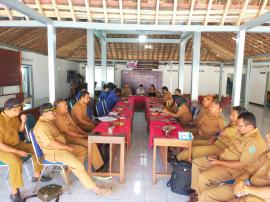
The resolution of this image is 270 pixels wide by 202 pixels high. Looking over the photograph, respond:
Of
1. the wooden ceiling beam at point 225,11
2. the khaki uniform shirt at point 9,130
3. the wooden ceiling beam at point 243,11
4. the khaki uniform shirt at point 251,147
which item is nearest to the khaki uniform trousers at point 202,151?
the khaki uniform shirt at point 251,147

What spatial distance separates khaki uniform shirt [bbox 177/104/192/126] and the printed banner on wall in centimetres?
1037

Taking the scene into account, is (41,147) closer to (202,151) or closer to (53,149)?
(53,149)

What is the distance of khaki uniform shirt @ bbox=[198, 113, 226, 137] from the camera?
4.28 meters

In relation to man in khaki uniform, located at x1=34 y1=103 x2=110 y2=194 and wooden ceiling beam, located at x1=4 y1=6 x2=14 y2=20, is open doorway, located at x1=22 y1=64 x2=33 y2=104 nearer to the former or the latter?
wooden ceiling beam, located at x1=4 y1=6 x2=14 y2=20

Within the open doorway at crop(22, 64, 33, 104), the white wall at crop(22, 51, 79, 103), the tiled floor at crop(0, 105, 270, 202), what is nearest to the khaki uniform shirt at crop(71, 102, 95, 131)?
the tiled floor at crop(0, 105, 270, 202)

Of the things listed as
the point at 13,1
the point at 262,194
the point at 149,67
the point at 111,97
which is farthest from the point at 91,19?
the point at 149,67

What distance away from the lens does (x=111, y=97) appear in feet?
25.3

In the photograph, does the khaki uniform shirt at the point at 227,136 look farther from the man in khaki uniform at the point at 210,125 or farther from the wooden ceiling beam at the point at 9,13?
the wooden ceiling beam at the point at 9,13

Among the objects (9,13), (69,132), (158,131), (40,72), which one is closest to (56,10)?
(9,13)

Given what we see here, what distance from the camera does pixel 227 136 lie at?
3.58 metres

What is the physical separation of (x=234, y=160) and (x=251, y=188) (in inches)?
29.3

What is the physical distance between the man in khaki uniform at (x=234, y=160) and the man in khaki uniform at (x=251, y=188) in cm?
15

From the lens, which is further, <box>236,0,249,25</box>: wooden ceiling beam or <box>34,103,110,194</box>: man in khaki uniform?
<box>236,0,249,25</box>: wooden ceiling beam

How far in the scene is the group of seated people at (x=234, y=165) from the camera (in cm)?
232
